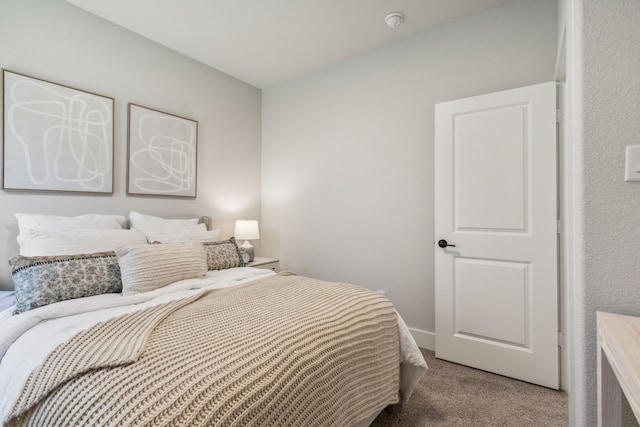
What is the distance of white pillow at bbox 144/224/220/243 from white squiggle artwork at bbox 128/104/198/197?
54 centimetres

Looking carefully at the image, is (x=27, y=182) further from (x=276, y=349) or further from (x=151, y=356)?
(x=276, y=349)

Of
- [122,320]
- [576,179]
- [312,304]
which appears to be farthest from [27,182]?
[576,179]

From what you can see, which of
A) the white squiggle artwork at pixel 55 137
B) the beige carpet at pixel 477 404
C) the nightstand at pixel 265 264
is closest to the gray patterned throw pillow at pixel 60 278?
the white squiggle artwork at pixel 55 137

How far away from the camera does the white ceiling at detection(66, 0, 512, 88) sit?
2.28m

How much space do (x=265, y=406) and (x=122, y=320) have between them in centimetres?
74

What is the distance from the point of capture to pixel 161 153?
279 centimetres

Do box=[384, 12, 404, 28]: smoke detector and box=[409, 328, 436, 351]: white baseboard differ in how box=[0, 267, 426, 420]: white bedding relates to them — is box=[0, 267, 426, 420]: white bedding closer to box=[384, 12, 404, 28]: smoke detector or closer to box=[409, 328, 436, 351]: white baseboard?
box=[409, 328, 436, 351]: white baseboard

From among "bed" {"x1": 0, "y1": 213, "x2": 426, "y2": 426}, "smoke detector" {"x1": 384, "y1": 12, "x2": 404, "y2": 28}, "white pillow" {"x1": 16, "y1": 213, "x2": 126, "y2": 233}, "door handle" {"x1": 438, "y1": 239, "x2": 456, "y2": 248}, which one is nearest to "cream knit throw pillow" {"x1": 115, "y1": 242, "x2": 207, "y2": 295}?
"bed" {"x1": 0, "y1": 213, "x2": 426, "y2": 426}

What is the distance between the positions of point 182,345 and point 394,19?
2619 millimetres

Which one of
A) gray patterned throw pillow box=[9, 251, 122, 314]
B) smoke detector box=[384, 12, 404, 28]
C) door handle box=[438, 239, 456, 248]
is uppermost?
smoke detector box=[384, 12, 404, 28]

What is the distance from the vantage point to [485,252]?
7.28ft

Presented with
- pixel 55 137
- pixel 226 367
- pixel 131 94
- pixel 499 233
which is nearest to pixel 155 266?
pixel 226 367

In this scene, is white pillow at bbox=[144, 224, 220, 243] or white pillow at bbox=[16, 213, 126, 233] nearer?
white pillow at bbox=[16, 213, 126, 233]

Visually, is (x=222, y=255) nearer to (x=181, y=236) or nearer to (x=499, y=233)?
(x=181, y=236)
